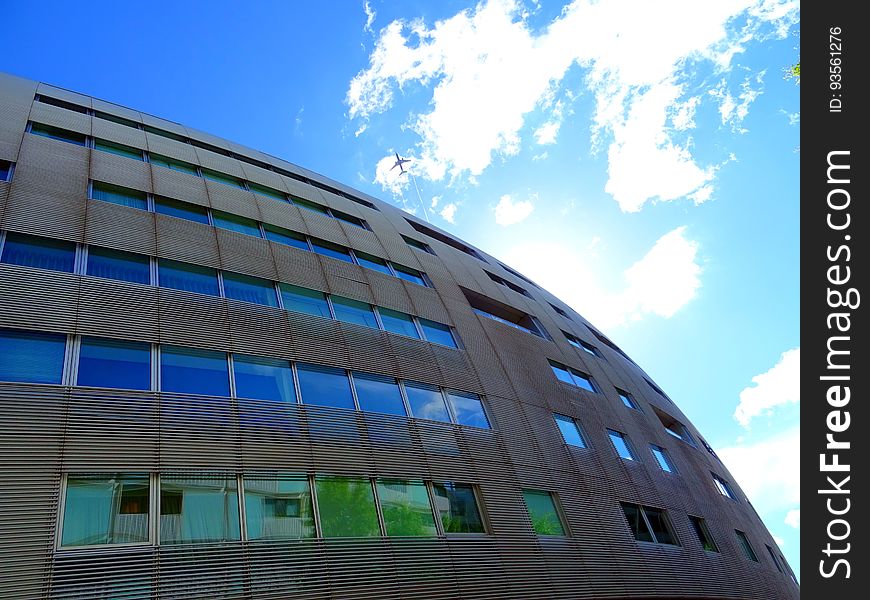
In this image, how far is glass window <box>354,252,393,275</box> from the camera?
19.4m

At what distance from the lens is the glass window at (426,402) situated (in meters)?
14.6

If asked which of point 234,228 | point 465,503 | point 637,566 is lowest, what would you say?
point 637,566

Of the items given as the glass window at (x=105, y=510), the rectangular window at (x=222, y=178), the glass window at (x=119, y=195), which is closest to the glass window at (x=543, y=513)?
the glass window at (x=105, y=510)

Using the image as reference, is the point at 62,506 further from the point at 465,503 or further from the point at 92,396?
the point at 465,503

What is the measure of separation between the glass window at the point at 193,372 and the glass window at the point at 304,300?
328 centimetres

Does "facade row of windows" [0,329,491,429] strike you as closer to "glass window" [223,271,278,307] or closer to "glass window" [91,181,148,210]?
"glass window" [223,271,278,307]

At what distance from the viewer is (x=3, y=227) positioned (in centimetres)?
1180

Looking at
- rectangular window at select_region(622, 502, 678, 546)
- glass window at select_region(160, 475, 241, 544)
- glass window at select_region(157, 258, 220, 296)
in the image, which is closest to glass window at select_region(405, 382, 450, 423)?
glass window at select_region(160, 475, 241, 544)

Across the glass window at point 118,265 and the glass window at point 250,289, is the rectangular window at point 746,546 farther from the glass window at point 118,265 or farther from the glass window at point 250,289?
the glass window at point 118,265

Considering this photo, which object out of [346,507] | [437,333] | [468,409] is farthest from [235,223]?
[346,507]

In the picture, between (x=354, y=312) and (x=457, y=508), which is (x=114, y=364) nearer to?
(x=354, y=312)

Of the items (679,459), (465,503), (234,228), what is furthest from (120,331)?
(679,459)
